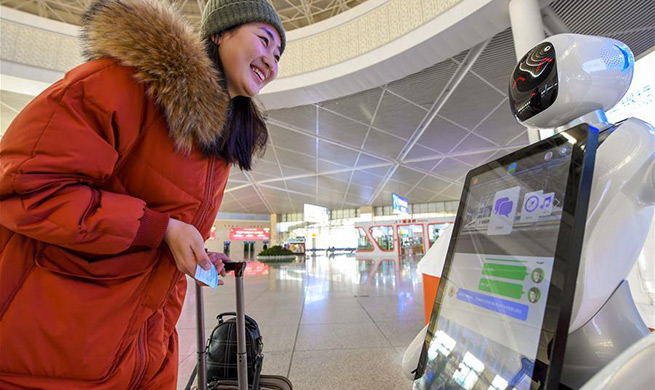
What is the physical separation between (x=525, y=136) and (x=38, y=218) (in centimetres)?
1344

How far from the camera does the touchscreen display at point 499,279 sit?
60 cm

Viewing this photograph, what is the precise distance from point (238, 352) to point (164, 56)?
3.42ft

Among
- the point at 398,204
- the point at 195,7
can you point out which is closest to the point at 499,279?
the point at 195,7

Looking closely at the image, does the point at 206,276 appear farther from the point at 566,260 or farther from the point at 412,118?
the point at 412,118

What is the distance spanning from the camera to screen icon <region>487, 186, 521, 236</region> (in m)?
0.75

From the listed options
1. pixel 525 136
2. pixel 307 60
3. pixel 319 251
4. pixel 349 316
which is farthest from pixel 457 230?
pixel 319 251

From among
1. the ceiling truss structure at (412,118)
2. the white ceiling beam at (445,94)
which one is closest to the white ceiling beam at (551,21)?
the ceiling truss structure at (412,118)

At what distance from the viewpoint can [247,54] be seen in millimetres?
939

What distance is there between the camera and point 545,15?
16.4ft

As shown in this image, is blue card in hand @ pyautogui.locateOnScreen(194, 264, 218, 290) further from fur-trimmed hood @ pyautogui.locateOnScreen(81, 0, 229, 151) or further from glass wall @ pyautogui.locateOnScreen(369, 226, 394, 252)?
glass wall @ pyautogui.locateOnScreen(369, 226, 394, 252)

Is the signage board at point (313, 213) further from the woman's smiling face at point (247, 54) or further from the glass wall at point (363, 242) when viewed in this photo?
the woman's smiling face at point (247, 54)

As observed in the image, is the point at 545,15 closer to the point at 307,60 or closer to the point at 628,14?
the point at 628,14

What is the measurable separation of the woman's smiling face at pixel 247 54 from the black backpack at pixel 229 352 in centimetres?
107

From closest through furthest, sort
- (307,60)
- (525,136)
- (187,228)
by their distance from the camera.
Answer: (187,228) → (307,60) → (525,136)
